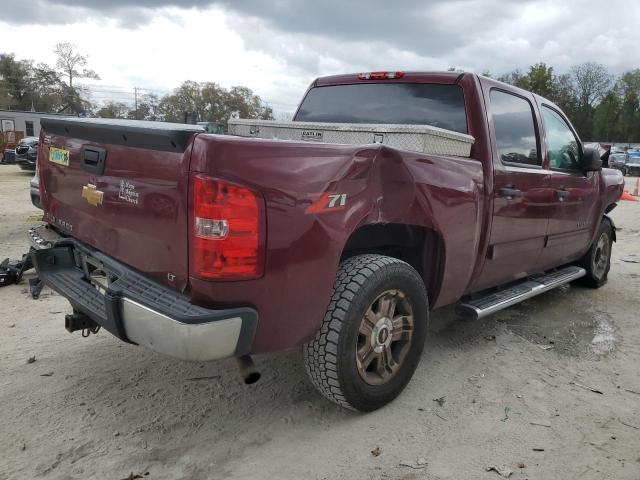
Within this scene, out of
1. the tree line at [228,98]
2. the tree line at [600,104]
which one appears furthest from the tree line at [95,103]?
the tree line at [600,104]

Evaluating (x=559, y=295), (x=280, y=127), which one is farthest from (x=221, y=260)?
(x=559, y=295)

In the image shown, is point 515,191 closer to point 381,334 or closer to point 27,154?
point 381,334

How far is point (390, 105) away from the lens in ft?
13.3

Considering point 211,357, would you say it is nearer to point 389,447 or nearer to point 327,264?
point 327,264

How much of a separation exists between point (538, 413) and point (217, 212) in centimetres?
223

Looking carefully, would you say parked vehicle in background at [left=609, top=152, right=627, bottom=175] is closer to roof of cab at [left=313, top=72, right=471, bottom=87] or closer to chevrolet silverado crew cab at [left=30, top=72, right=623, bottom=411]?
roof of cab at [left=313, top=72, right=471, bottom=87]

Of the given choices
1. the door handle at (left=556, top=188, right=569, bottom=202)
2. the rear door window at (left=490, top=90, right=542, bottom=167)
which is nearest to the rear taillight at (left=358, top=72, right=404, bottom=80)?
the rear door window at (left=490, top=90, right=542, bottom=167)

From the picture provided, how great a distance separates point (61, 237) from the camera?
3.39 metres

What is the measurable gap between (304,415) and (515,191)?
2125 mm

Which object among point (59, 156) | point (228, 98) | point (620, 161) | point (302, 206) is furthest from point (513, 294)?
point (228, 98)

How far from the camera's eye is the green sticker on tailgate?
3.11 m

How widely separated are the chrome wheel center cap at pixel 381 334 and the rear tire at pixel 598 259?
363 centimetres

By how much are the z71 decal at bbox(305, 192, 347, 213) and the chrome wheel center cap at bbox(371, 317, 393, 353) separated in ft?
2.49

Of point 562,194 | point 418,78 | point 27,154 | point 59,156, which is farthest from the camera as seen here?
point 27,154
